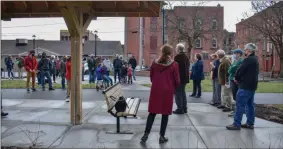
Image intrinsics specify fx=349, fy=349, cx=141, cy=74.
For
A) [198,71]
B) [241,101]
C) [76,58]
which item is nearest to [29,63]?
→ [198,71]

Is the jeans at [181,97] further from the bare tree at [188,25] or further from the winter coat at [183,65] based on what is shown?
the bare tree at [188,25]

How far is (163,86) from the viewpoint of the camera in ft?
20.1

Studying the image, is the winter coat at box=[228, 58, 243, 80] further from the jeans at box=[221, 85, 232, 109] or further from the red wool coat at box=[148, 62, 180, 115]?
the red wool coat at box=[148, 62, 180, 115]

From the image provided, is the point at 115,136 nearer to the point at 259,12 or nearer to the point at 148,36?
the point at 259,12

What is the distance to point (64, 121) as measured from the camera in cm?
822

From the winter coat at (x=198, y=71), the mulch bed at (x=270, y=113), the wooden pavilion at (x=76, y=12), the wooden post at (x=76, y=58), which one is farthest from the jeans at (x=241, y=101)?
the winter coat at (x=198, y=71)

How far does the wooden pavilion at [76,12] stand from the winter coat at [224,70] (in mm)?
2264

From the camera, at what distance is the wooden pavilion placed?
7450mm

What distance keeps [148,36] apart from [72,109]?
5290 cm

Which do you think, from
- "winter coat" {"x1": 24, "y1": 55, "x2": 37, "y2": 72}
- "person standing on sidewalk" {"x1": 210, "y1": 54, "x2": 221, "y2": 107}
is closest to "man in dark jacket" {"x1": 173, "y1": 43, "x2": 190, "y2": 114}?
"person standing on sidewalk" {"x1": 210, "y1": 54, "x2": 221, "y2": 107}

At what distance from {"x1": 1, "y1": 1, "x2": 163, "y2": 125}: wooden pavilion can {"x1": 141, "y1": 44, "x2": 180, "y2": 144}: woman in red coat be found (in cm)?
222

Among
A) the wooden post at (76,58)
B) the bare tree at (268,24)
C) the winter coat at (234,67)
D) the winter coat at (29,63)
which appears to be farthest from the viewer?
the bare tree at (268,24)

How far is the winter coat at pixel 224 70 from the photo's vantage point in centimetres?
957

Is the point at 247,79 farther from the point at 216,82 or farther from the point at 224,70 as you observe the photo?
the point at 216,82
